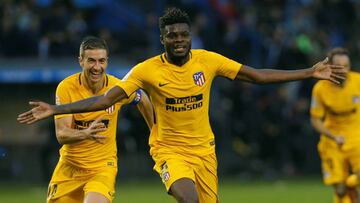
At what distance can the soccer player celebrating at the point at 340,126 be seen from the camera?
14.9 metres

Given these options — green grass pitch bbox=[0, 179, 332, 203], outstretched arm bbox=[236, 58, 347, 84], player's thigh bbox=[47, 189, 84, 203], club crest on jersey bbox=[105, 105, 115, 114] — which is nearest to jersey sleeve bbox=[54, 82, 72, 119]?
club crest on jersey bbox=[105, 105, 115, 114]

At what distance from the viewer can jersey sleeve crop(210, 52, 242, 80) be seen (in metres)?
11.0

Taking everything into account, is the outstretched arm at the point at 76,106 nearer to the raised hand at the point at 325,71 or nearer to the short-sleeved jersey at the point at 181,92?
the short-sleeved jersey at the point at 181,92

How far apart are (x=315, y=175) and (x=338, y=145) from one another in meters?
9.52

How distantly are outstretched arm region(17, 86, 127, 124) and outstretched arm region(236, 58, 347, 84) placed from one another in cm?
137

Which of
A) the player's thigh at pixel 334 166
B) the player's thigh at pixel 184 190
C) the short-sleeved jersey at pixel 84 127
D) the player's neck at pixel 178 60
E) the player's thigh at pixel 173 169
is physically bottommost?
the player's thigh at pixel 334 166

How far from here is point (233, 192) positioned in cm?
2002

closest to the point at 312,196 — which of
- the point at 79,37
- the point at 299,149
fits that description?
the point at 299,149

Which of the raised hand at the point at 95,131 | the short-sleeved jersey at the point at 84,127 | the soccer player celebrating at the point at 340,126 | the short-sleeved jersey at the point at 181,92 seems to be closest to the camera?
the raised hand at the point at 95,131

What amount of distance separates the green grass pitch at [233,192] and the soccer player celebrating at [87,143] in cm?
673

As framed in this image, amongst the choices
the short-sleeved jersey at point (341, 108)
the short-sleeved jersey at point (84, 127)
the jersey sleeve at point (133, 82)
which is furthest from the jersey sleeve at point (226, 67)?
the short-sleeved jersey at point (341, 108)

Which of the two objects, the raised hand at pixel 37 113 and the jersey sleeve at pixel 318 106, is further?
the jersey sleeve at pixel 318 106

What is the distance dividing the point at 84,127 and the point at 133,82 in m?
0.86

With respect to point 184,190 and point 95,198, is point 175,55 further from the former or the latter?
point 95,198
